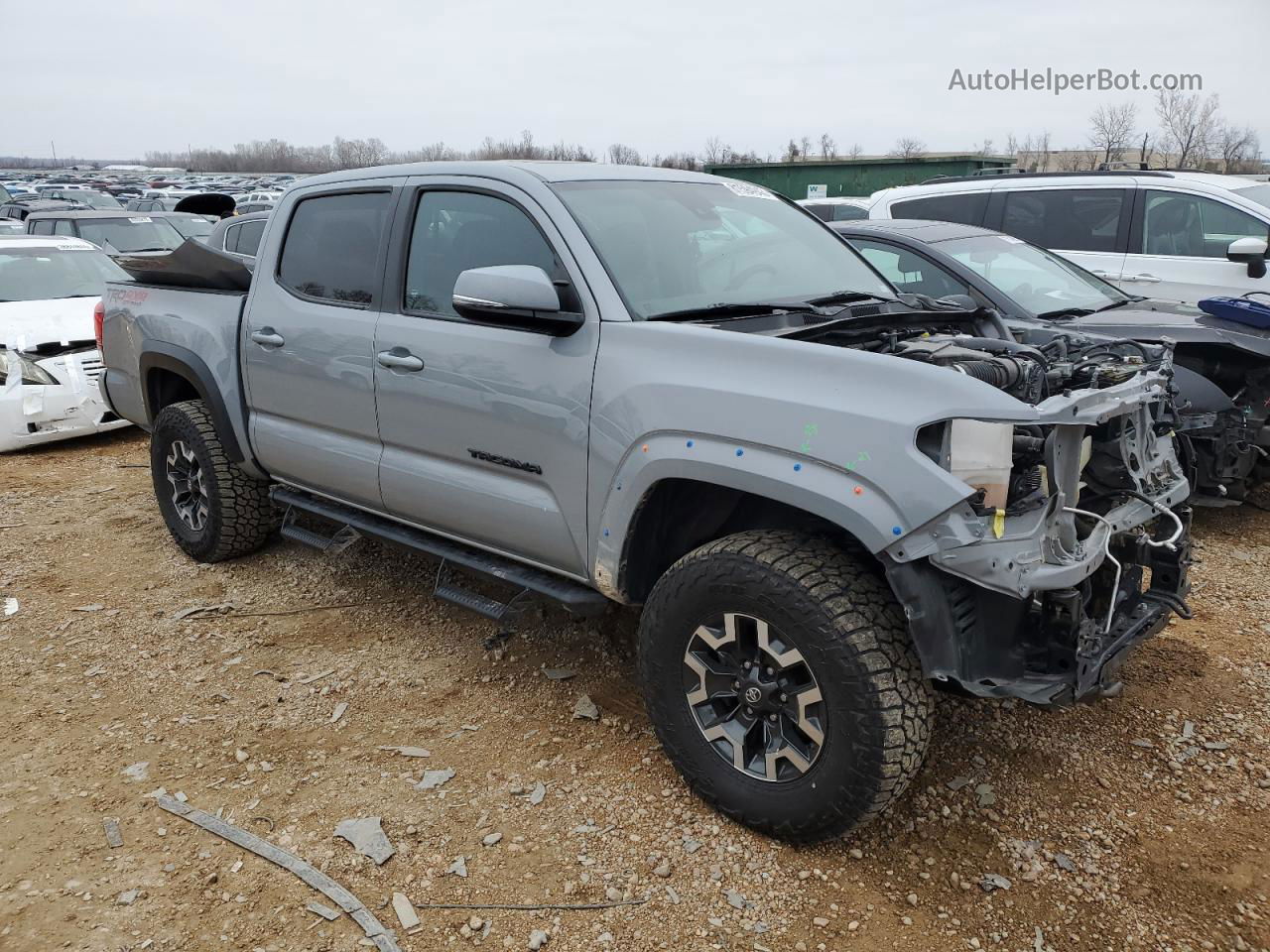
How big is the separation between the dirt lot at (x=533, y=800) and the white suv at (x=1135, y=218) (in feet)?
11.1

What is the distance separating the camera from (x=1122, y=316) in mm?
5484

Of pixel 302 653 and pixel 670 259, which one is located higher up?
pixel 670 259

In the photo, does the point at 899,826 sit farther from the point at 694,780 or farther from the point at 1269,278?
the point at 1269,278

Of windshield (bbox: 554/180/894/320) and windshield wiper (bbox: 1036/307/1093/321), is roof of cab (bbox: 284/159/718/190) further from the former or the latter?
windshield wiper (bbox: 1036/307/1093/321)

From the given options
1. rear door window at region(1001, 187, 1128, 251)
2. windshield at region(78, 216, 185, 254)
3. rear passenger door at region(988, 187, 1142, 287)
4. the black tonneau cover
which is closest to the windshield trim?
rear passenger door at region(988, 187, 1142, 287)

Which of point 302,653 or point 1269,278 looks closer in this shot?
point 302,653

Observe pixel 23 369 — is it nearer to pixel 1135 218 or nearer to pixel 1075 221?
pixel 1075 221

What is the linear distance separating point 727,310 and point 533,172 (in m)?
0.93

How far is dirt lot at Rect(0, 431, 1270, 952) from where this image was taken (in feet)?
8.50

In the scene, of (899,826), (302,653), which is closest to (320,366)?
(302,653)

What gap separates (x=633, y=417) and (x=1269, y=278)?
5923mm

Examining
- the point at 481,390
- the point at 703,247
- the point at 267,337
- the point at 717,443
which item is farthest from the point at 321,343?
the point at 717,443

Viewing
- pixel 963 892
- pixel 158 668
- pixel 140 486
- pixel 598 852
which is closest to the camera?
pixel 963 892

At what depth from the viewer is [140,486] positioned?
21.9 ft
